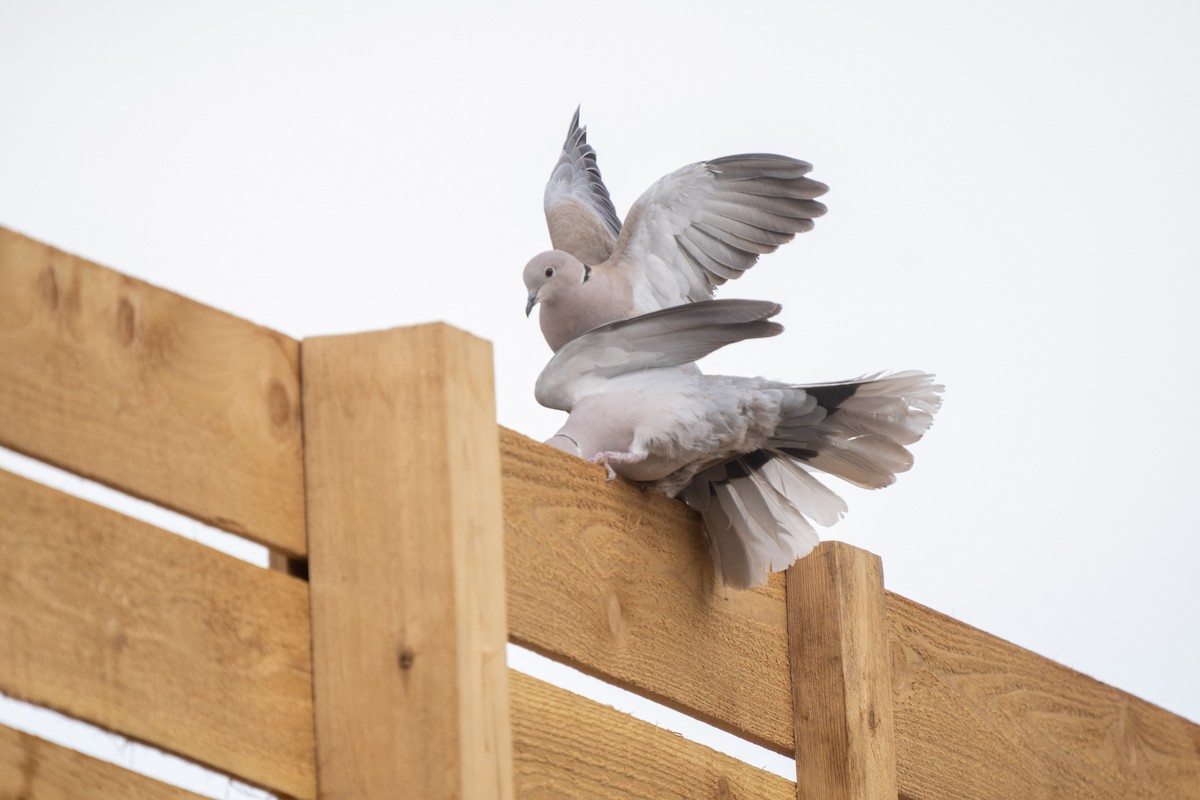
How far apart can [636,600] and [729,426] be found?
413 mm

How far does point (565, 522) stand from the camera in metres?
1.93

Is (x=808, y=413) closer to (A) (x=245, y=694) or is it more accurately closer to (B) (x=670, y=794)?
(B) (x=670, y=794)

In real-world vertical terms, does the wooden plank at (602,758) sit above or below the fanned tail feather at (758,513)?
below

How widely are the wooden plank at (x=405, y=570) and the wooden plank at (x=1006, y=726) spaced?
1150mm

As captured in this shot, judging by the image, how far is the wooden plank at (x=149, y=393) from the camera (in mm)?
1317

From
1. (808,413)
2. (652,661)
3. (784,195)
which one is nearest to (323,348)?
(652,661)

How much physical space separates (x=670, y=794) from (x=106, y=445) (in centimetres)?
97

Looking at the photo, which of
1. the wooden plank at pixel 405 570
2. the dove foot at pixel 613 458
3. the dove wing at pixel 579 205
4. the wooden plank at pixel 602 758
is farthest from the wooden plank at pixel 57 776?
the dove wing at pixel 579 205

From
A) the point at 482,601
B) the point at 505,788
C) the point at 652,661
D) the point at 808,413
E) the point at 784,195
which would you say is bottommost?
the point at 505,788

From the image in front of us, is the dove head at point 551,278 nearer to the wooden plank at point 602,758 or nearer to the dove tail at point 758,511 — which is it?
the dove tail at point 758,511

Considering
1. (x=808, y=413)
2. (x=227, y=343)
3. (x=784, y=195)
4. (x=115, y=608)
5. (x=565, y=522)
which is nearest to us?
(x=115, y=608)

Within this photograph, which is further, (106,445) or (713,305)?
(713,305)

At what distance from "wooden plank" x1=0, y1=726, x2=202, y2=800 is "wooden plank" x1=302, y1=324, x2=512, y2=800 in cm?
18

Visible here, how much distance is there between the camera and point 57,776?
1271 millimetres
